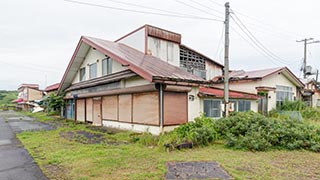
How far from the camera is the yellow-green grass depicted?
5.10 meters

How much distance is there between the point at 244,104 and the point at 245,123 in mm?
7025

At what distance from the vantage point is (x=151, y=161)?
6.16 m

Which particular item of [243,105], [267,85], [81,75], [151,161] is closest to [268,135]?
[151,161]

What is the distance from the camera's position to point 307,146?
→ 770 centimetres

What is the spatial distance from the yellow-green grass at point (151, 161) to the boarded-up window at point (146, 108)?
210 cm

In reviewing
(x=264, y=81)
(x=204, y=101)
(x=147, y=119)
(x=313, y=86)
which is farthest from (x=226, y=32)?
(x=313, y=86)

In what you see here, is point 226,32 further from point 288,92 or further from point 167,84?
point 288,92

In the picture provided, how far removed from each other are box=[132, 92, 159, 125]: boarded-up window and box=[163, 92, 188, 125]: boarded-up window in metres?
0.42

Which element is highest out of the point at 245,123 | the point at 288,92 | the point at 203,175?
the point at 288,92

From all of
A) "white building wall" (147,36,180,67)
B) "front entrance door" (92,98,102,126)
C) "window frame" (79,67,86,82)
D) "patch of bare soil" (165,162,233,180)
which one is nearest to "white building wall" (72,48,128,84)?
"window frame" (79,67,86,82)

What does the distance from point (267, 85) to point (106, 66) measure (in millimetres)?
11939

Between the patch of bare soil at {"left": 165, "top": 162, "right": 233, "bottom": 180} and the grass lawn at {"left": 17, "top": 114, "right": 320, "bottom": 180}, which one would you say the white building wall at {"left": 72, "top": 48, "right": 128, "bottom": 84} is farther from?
the patch of bare soil at {"left": 165, "top": 162, "right": 233, "bottom": 180}

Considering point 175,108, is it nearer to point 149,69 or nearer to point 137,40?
point 149,69

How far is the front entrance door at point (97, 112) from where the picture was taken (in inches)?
588
